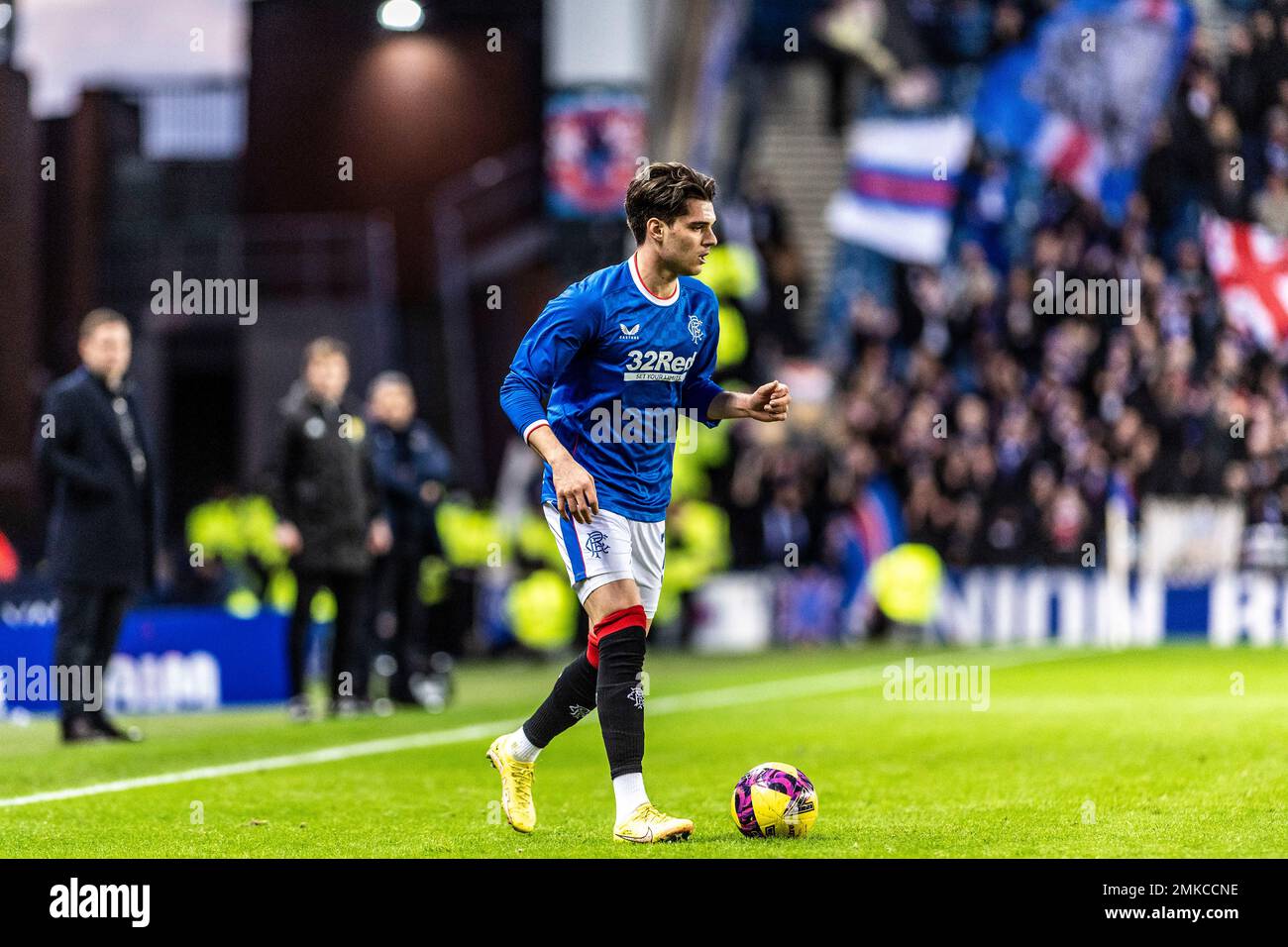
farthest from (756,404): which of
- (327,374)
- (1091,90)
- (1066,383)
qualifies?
(1091,90)

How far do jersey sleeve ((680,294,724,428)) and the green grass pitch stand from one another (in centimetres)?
134

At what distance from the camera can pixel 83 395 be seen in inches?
387

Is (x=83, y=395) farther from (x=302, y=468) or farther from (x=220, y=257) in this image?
(x=220, y=257)

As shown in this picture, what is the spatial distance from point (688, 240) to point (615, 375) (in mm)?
463

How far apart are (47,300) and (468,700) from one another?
11.8 metres

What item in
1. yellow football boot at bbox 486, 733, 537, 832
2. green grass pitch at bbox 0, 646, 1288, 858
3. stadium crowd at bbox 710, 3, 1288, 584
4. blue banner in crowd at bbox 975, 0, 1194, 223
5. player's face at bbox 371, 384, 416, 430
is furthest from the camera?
blue banner in crowd at bbox 975, 0, 1194, 223

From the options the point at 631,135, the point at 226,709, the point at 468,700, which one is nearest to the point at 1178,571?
the point at 631,135

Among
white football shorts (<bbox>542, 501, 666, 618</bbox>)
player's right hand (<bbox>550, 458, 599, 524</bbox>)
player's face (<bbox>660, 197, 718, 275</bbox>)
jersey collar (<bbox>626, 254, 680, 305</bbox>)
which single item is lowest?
white football shorts (<bbox>542, 501, 666, 618</bbox>)

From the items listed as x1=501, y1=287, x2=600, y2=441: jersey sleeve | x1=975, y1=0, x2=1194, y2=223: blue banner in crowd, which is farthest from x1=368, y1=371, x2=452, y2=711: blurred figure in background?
x1=975, y1=0, x2=1194, y2=223: blue banner in crowd

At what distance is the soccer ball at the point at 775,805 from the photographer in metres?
6.06

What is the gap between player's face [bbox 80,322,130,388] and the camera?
32.3 feet

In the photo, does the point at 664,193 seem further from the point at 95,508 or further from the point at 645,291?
the point at 95,508

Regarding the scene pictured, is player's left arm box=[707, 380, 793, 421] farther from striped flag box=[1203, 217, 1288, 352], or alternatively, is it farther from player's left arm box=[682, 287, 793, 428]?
striped flag box=[1203, 217, 1288, 352]

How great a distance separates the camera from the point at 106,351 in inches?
388
